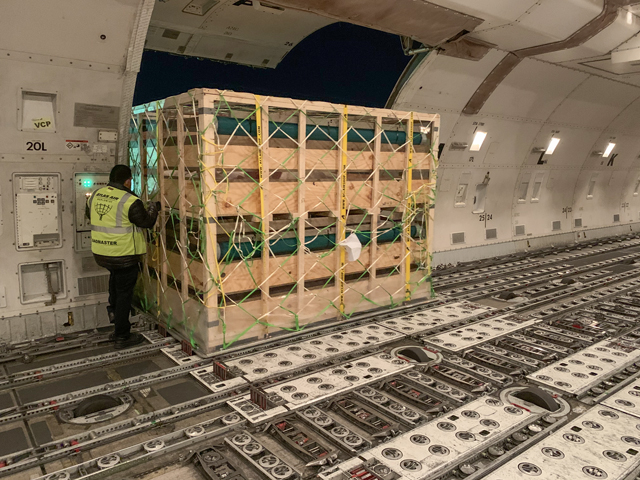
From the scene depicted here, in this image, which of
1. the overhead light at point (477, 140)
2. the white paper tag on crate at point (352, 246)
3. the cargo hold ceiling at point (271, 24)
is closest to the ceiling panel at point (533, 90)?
the overhead light at point (477, 140)

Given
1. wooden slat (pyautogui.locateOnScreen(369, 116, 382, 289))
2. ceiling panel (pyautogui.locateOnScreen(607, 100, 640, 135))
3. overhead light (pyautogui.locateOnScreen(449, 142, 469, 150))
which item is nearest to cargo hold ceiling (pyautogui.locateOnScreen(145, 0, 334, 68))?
wooden slat (pyautogui.locateOnScreen(369, 116, 382, 289))

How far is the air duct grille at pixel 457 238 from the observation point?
11.0 metres

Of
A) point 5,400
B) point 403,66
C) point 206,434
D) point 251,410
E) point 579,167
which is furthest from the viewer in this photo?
point 579,167

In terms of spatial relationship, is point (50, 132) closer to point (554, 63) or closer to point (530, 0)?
point (530, 0)

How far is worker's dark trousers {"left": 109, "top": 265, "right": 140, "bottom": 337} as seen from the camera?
19.5ft

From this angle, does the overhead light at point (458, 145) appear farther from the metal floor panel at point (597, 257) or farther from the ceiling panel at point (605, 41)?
the metal floor panel at point (597, 257)

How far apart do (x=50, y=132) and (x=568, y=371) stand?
638cm

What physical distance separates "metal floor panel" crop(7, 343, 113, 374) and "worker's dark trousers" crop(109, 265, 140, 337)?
261 mm

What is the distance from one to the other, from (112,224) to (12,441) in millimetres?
2501

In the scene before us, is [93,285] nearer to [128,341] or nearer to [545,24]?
[128,341]

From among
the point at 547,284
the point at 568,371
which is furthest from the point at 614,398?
the point at 547,284

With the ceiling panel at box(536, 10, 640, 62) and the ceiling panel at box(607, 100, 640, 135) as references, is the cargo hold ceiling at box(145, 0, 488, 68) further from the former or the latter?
the ceiling panel at box(607, 100, 640, 135)

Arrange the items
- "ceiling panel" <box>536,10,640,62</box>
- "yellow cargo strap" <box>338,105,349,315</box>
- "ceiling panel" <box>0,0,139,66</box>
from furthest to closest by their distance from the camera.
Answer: "ceiling panel" <box>536,10,640,62</box>
"yellow cargo strap" <box>338,105,349,315</box>
"ceiling panel" <box>0,0,139,66</box>

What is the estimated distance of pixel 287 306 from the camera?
6.05 meters
